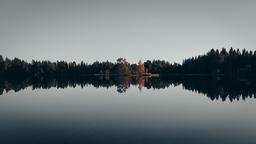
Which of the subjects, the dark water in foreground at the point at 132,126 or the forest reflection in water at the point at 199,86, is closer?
the dark water in foreground at the point at 132,126

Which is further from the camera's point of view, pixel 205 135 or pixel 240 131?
pixel 240 131

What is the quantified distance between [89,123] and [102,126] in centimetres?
256

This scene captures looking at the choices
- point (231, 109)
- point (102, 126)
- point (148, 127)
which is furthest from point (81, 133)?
point (231, 109)

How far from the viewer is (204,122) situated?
39.8 metres

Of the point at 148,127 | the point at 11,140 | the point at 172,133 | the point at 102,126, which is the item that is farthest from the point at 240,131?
→ the point at 11,140

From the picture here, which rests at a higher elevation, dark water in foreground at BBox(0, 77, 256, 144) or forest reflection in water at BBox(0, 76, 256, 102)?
forest reflection in water at BBox(0, 76, 256, 102)

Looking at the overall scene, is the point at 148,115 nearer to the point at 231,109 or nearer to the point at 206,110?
the point at 206,110

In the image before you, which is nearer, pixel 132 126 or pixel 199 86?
pixel 132 126

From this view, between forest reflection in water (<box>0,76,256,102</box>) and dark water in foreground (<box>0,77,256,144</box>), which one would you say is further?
forest reflection in water (<box>0,76,256,102</box>)

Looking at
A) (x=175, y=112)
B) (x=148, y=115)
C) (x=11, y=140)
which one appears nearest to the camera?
(x=11, y=140)

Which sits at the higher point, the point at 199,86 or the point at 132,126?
the point at 199,86

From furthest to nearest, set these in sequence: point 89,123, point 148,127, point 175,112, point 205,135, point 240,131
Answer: point 175,112 < point 89,123 < point 148,127 < point 240,131 < point 205,135

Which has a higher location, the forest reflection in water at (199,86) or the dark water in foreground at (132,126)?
the forest reflection in water at (199,86)

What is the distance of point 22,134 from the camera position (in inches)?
1291
